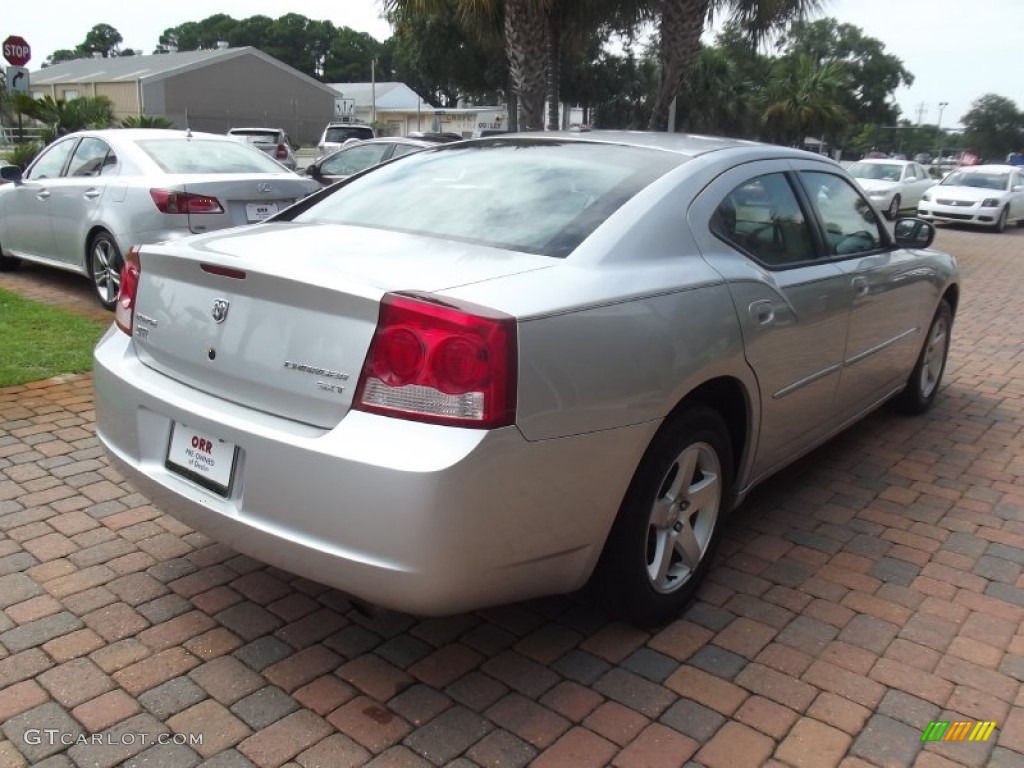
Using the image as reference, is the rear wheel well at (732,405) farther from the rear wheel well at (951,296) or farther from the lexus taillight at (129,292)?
the rear wheel well at (951,296)

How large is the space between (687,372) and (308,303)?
1.17 meters

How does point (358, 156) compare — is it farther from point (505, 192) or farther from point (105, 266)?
point (505, 192)

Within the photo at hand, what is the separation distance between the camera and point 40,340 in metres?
6.24

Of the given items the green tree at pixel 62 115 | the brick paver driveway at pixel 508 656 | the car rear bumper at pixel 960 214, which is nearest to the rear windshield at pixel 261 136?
the green tree at pixel 62 115

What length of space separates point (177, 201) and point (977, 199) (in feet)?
61.2

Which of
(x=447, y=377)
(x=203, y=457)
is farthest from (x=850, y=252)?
(x=203, y=457)

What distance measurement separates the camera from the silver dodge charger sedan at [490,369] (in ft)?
7.48

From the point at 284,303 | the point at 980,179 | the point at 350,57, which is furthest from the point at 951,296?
the point at 350,57

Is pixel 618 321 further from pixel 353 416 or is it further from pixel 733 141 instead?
pixel 733 141

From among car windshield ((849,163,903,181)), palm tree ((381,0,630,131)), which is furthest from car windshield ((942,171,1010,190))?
palm tree ((381,0,630,131))

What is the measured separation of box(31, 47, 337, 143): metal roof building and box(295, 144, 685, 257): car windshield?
47016 mm

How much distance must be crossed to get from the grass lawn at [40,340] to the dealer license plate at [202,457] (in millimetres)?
3241

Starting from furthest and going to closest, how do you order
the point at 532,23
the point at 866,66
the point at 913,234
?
the point at 866,66, the point at 532,23, the point at 913,234

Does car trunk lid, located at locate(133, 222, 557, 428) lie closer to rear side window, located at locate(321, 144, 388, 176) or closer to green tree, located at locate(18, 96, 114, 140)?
rear side window, located at locate(321, 144, 388, 176)
